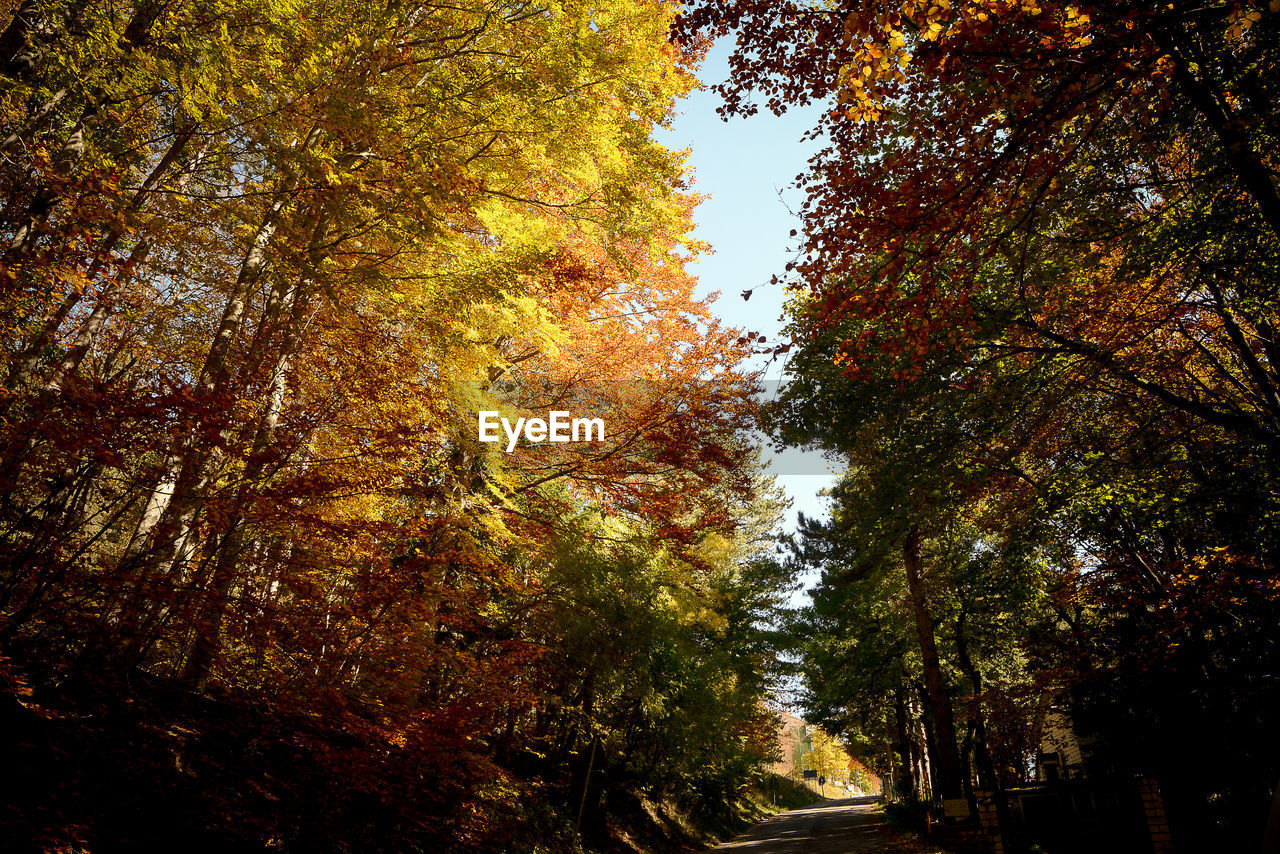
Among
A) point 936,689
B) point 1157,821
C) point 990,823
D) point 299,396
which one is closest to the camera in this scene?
point 299,396

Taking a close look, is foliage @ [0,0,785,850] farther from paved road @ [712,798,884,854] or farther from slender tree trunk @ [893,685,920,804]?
slender tree trunk @ [893,685,920,804]

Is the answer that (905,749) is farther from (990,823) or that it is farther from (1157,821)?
(1157,821)

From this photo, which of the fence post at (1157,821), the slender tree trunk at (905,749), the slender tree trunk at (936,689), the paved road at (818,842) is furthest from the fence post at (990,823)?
the slender tree trunk at (905,749)

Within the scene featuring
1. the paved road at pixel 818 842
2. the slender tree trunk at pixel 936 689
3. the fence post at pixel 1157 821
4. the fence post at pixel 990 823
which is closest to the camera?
the fence post at pixel 1157 821

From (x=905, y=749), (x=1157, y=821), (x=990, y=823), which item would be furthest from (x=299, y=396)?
(x=905, y=749)

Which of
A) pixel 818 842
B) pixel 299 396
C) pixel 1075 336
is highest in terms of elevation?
pixel 1075 336

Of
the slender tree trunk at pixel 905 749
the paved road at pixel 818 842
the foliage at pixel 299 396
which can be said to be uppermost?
the foliage at pixel 299 396

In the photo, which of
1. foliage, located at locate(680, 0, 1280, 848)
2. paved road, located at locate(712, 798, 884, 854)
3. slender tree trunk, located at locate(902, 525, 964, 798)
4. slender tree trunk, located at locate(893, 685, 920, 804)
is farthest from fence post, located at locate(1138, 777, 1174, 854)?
slender tree trunk, located at locate(893, 685, 920, 804)

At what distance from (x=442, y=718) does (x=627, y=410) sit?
7216mm

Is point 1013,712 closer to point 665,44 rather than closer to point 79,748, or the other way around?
point 665,44

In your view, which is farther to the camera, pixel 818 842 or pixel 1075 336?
pixel 818 842

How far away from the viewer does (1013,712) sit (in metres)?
15.5

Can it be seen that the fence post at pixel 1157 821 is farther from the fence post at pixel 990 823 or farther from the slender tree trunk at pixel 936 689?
the slender tree trunk at pixel 936 689

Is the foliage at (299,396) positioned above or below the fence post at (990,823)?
above
